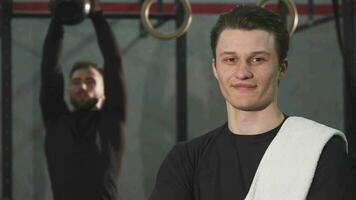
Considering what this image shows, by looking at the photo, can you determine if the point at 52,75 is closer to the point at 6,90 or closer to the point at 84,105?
the point at 84,105

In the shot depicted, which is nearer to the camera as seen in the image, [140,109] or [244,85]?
[244,85]

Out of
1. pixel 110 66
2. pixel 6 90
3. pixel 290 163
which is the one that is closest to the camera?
→ pixel 290 163

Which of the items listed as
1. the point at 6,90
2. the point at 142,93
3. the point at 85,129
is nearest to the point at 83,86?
the point at 85,129

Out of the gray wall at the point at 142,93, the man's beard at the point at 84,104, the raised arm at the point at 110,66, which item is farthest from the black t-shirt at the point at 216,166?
the gray wall at the point at 142,93

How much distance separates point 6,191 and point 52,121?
14.7 inches

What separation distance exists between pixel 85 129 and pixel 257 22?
1.00 meters

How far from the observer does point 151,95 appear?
7.77 feet

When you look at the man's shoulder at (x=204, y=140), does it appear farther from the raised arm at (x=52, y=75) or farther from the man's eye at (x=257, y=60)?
the raised arm at (x=52, y=75)

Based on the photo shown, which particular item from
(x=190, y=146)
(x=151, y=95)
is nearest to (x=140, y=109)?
(x=151, y=95)

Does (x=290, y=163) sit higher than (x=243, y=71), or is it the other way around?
(x=243, y=71)

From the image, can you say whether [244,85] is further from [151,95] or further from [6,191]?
[151,95]

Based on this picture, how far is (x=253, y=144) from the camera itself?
2.50ft

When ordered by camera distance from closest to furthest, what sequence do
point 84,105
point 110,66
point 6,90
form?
point 110,66 → point 84,105 → point 6,90

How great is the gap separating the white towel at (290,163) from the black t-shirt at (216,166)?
1 centimetres
